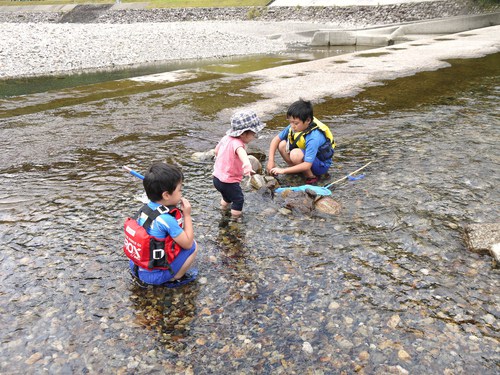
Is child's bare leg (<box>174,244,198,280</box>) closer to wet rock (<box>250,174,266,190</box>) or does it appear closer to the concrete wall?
wet rock (<box>250,174,266,190</box>)

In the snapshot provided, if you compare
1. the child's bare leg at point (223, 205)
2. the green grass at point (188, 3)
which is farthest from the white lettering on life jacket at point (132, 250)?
the green grass at point (188, 3)

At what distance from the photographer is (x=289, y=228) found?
21.0 feet

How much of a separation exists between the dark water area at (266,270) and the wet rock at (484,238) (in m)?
0.12

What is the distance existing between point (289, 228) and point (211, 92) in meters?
10.7

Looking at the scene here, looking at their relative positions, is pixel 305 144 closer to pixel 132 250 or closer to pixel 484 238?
pixel 484 238

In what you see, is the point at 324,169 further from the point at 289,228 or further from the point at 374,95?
the point at 374,95

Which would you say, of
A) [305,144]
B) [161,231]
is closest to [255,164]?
[305,144]

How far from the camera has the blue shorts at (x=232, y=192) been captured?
6426mm

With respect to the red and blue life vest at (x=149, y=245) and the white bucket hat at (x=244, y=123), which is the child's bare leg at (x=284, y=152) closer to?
the white bucket hat at (x=244, y=123)

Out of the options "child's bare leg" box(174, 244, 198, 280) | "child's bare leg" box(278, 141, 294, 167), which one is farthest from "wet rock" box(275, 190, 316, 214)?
"child's bare leg" box(174, 244, 198, 280)

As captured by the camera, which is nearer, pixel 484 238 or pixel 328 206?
pixel 484 238

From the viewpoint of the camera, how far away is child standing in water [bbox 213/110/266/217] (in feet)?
19.8

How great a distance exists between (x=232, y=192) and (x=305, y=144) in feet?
6.58

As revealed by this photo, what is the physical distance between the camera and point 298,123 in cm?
710
